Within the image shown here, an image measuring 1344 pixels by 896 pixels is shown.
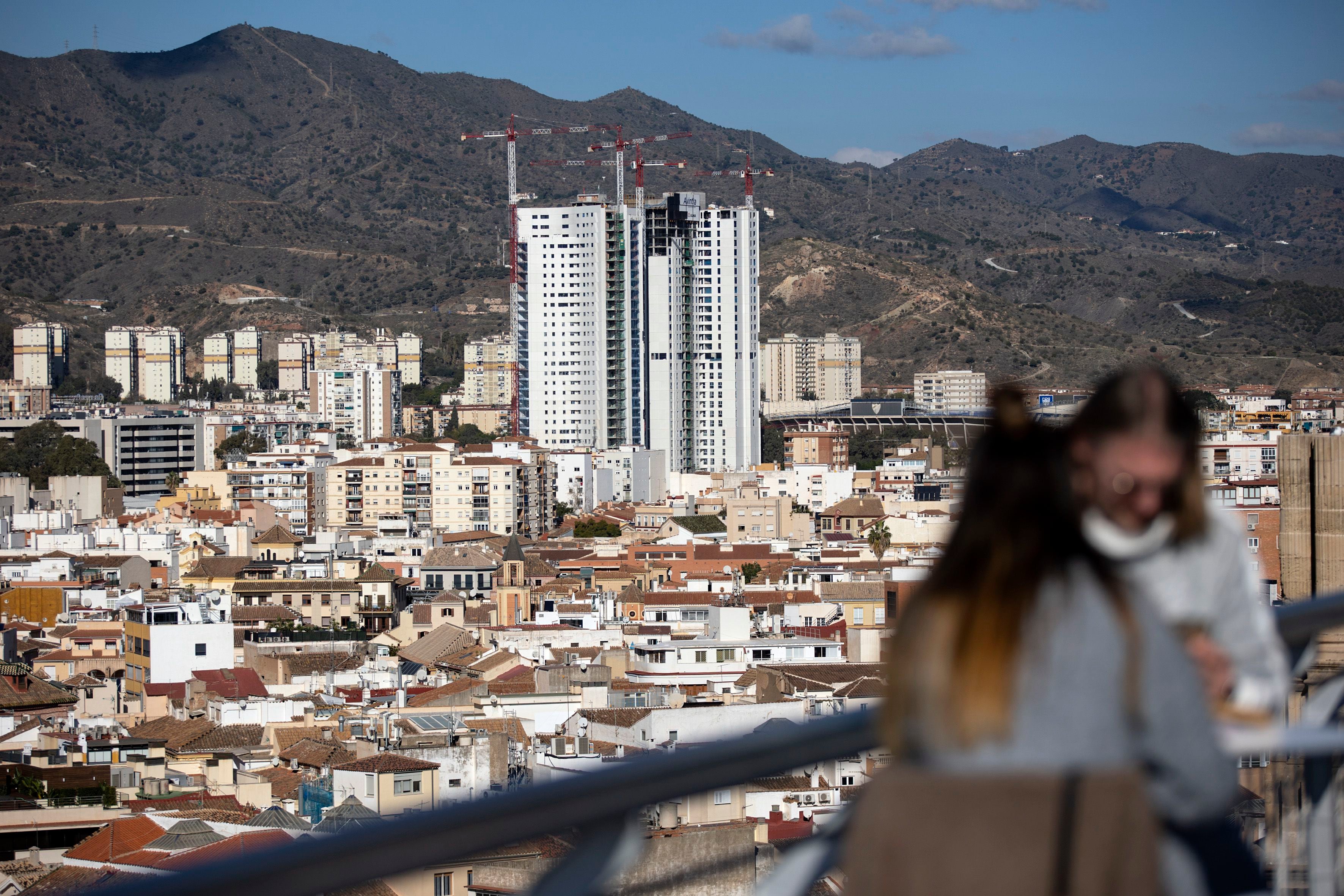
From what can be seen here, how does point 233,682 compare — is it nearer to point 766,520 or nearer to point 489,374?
point 766,520

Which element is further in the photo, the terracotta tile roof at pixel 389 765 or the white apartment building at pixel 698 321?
the white apartment building at pixel 698 321

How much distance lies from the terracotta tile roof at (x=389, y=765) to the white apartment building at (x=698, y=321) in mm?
30946

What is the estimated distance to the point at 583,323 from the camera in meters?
40.8

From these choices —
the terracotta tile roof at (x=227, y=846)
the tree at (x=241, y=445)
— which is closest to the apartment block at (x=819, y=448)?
the tree at (x=241, y=445)

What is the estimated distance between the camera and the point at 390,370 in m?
53.2

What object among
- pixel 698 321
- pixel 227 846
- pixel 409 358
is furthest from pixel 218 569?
pixel 409 358

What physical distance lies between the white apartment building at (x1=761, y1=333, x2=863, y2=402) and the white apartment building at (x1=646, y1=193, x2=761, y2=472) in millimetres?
19620

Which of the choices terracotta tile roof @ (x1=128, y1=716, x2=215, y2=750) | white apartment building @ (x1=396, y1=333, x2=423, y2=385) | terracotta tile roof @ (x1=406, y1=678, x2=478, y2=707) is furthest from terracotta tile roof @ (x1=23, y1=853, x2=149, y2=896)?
white apartment building @ (x1=396, y1=333, x2=423, y2=385)

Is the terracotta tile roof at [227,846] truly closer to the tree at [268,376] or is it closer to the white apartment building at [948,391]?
the white apartment building at [948,391]

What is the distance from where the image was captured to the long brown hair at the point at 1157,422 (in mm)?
955

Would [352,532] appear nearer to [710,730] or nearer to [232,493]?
[232,493]

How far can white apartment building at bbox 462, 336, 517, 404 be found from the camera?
60.9 meters

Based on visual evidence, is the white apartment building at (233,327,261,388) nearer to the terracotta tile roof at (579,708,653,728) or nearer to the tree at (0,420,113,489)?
the tree at (0,420,113,489)

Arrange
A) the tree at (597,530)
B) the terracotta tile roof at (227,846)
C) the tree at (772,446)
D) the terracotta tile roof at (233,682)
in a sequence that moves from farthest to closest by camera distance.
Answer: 1. the tree at (772,446)
2. the tree at (597,530)
3. the terracotta tile roof at (233,682)
4. the terracotta tile roof at (227,846)
